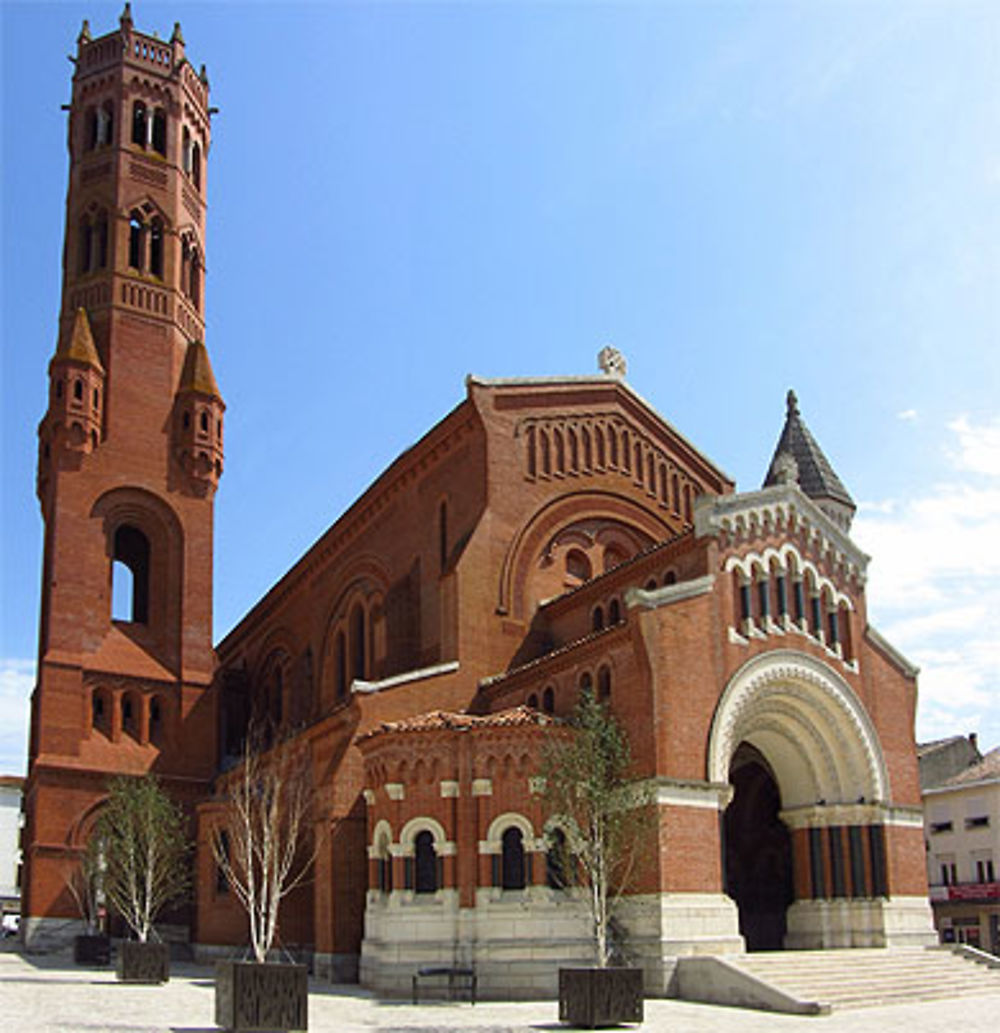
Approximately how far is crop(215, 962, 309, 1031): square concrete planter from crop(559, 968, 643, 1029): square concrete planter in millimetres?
4630

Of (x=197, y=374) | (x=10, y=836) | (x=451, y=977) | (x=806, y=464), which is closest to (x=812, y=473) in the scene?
(x=806, y=464)

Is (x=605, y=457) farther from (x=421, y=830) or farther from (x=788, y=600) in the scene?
(x=421, y=830)

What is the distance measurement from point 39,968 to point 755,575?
2243 cm

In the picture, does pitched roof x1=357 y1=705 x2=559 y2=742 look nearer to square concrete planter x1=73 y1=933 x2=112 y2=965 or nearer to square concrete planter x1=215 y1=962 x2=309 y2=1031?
square concrete planter x1=215 y1=962 x2=309 y2=1031

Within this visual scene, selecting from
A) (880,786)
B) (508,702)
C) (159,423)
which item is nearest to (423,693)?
(508,702)

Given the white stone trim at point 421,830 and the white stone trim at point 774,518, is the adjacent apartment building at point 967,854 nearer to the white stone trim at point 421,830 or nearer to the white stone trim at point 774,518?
the white stone trim at point 774,518

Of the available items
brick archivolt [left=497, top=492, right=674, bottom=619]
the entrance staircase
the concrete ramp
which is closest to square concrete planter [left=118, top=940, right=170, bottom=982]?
the concrete ramp

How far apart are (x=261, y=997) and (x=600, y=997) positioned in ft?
19.0

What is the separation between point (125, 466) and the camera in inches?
1832

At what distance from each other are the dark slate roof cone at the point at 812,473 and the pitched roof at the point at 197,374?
23243 mm

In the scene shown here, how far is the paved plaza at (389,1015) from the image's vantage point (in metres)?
20.2

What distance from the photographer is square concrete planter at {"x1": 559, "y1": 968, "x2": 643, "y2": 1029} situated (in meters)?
20.8

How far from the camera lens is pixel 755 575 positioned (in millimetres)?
30484

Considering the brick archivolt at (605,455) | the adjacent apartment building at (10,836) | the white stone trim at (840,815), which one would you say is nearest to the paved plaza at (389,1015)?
the white stone trim at (840,815)
